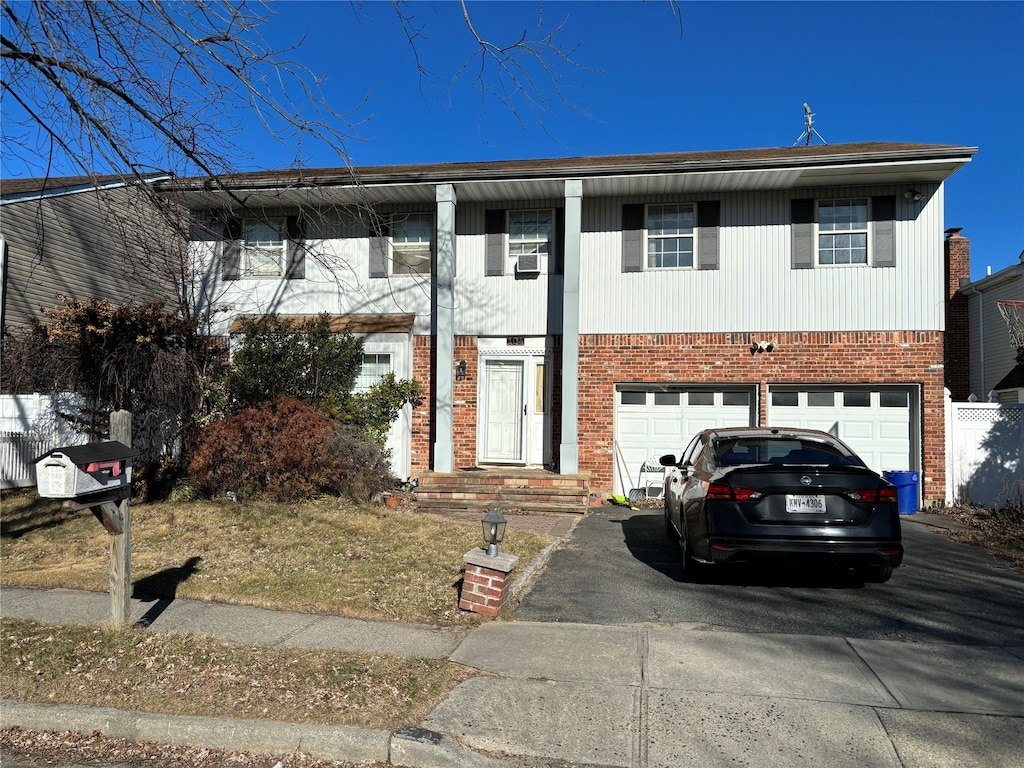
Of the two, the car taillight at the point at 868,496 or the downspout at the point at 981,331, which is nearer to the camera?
the car taillight at the point at 868,496

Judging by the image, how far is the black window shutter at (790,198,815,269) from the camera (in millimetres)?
13039

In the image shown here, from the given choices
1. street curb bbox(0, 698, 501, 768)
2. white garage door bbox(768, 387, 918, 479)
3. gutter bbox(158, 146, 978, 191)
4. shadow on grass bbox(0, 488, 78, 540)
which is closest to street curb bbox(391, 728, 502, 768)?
street curb bbox(0, 698, 501, 768)

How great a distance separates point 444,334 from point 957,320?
14485mm

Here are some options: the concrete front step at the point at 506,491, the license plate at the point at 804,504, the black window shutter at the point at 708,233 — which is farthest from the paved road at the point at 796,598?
the black window shutter at the point at 708,233

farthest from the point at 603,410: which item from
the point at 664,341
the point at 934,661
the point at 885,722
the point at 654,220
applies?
the point at 885,722

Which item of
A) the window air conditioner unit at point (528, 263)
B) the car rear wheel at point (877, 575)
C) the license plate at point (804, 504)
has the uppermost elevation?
the window air conditioner unit at point (528, 263)

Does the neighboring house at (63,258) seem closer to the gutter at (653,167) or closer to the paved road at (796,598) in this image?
the gutter at (653,167)

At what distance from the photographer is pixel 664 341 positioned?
13.3 metres

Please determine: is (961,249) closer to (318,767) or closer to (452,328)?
(452,328)

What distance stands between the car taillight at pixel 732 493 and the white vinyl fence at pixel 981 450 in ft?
26.7

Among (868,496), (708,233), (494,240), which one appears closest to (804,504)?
(868,496)

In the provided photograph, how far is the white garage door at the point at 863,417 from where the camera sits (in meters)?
12.7

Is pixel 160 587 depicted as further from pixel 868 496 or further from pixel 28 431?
pixel 28 431

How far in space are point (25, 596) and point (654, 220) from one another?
36.6ft
